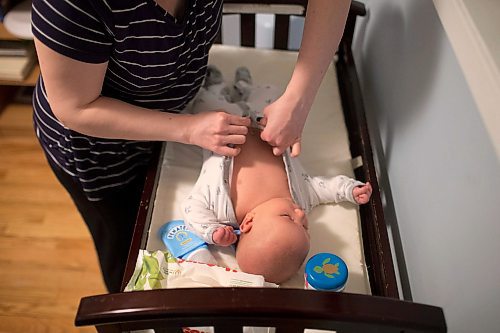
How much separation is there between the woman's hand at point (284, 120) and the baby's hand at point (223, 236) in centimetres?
20

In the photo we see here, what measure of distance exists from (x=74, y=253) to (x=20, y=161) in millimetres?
520

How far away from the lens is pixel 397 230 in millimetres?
1191

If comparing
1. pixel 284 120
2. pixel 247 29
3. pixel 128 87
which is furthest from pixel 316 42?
pixel 247 29

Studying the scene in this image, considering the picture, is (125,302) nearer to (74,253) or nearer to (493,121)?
(493,121)

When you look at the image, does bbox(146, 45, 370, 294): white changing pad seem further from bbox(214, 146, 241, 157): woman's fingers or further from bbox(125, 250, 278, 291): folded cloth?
bbox(214, 146, 241, 157): woman's fingers

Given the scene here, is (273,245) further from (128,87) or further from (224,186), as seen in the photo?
(128,87)

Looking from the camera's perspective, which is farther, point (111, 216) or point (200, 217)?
point (111, 216)

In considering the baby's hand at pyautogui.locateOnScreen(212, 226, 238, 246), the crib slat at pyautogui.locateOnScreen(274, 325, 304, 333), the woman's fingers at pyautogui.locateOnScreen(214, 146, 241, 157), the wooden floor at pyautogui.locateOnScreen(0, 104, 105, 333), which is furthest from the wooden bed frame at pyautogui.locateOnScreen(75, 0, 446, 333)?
the wooden floor at pyautogui.locateOnScreen(0, 104, 105, 333)

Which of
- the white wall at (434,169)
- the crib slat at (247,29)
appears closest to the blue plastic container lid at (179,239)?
the white wall at (434,169)

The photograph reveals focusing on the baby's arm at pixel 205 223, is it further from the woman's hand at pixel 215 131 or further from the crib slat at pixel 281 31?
the crib slat at pixel 281 31

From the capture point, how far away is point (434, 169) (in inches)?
39.1

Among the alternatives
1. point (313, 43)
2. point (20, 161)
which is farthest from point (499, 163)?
point (20, 161)

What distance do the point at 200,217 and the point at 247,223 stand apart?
10 cm

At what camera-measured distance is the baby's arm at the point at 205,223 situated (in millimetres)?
1009
